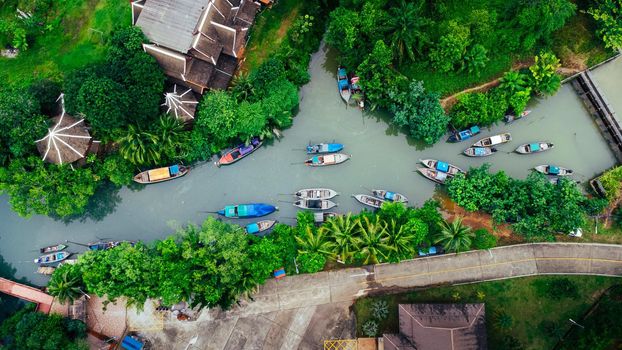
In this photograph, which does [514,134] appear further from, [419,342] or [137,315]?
[137,315]

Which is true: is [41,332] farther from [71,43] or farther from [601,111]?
[601,111]

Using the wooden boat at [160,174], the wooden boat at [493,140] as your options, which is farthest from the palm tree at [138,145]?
the wooden boat at [493,140]

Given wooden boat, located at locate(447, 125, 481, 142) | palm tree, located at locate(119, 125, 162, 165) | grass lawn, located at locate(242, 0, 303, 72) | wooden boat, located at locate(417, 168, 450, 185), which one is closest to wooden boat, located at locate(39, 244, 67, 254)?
palm tree, located at locate(119, 125, 162, 165)

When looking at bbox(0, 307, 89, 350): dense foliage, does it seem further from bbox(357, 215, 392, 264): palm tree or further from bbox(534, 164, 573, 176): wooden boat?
bbox(534, 164, 573, 176): wooden boat

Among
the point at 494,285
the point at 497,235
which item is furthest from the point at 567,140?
the point at 494,285

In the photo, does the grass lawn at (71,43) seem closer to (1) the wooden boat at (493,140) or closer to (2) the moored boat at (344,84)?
(2) the moored boat at (344,84)

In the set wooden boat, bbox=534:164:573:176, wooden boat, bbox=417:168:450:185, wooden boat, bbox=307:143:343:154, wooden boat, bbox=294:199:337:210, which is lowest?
wooden boat, bbox=294:199:337:210

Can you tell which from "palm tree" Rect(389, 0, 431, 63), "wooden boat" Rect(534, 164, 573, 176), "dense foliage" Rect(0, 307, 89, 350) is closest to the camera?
"dense foliage" Rect(0, 307, 89, 350)
